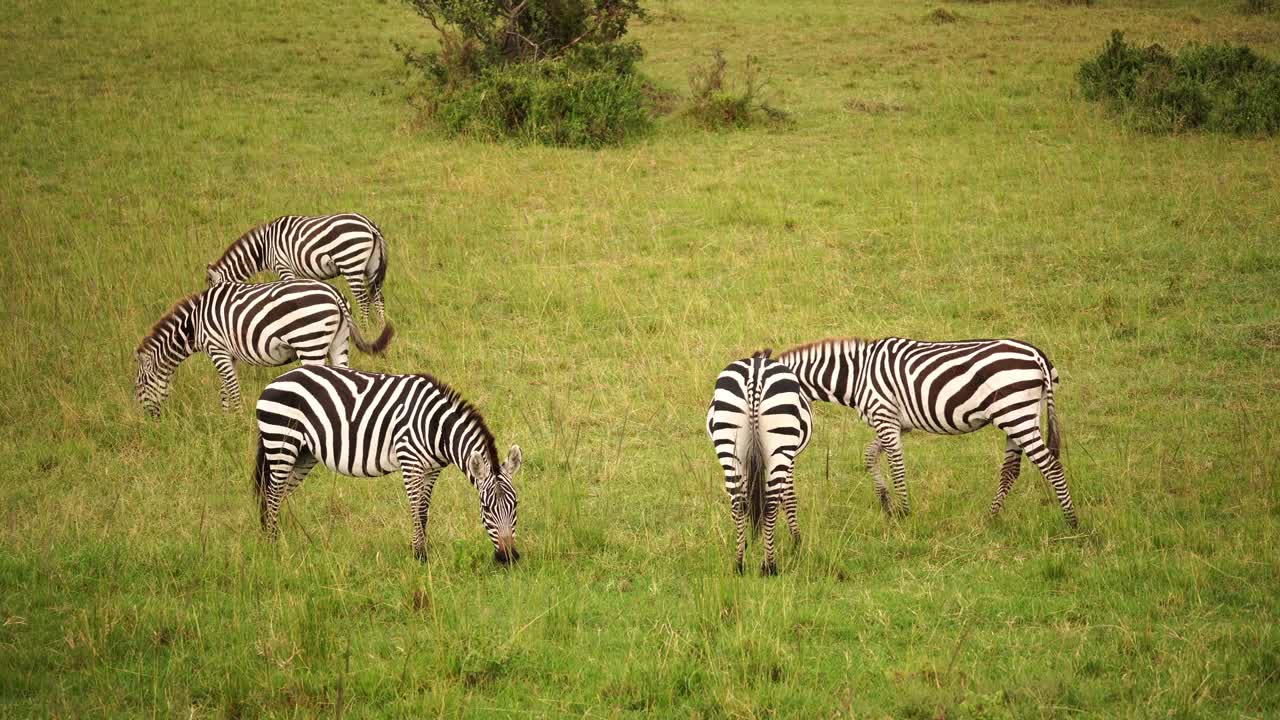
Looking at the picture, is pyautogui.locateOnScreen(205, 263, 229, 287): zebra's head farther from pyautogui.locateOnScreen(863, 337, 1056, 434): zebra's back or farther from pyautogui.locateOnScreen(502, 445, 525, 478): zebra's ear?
pyautogui.locateOnScreen(863, 337, 1056, 434): zebra's back

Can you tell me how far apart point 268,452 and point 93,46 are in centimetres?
2154

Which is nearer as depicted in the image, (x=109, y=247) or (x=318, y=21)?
(x=109, y=247)

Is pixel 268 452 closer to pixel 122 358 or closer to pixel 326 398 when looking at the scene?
pixel 326 398

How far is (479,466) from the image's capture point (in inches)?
284

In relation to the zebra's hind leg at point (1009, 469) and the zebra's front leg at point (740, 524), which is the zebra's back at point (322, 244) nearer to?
the zebra's front leg at point (740, 524)

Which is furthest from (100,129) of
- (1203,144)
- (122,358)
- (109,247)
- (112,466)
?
(1203,144)

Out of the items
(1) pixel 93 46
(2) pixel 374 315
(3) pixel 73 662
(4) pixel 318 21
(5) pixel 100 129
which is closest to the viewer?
(3) pixel 73 662

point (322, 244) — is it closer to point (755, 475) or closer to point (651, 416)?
point (651, 416)

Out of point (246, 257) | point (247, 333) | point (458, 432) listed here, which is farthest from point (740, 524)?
point (246, 257)

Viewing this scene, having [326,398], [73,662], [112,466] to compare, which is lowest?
[73,662]

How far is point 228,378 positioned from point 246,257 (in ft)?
9.07

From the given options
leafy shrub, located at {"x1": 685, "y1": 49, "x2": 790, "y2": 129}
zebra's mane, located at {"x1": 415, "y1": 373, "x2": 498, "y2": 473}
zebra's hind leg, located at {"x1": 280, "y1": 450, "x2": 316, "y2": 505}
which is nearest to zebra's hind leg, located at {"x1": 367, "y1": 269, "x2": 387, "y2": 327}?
zebra's hind leg, located at {"x1": 280, "y1": 450, "x2": 316, "y2": 505}

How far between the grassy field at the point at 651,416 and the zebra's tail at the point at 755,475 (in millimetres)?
398

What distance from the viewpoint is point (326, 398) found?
768cm
